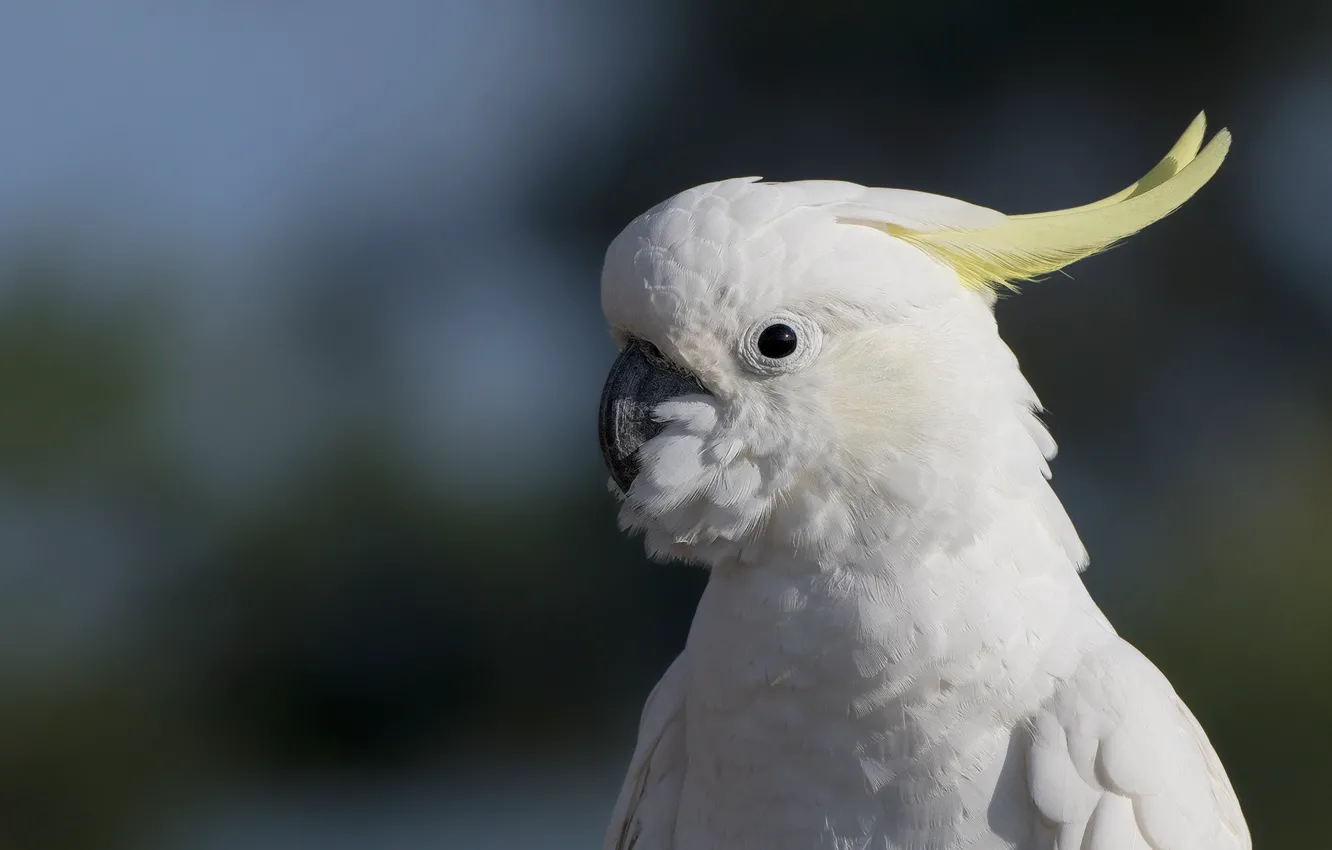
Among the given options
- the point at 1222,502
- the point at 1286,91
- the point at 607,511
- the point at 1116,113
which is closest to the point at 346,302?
the point at 607,511

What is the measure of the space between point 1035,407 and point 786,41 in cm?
308

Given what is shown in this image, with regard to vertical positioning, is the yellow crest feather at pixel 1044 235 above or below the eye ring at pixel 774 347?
above

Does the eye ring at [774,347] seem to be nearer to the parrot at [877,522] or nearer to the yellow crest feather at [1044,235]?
the parrot at [877,522]

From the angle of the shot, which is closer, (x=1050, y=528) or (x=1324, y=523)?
(x=1050, y=528)

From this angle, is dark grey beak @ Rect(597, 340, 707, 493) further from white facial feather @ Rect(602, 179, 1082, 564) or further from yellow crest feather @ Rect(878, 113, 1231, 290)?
yellow crest feather @ Rect(878, 113, 1231, 290)

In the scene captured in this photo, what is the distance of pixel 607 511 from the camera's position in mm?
3941

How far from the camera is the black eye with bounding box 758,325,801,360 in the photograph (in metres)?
0.98

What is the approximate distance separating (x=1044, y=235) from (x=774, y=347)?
272 millimetres

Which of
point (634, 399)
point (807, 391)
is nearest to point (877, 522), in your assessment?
point (807, 391)

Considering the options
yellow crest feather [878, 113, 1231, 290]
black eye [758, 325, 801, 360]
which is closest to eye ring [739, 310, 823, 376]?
black eye [758, 325, 801, 360]

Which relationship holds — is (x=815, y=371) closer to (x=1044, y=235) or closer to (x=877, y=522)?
(x=877, y=522)

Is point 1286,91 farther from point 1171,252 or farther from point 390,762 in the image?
point 390,762

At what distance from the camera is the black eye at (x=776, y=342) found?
979 mm

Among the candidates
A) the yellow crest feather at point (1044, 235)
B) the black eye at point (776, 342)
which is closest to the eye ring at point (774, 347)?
the black eye at point (776, 342)
